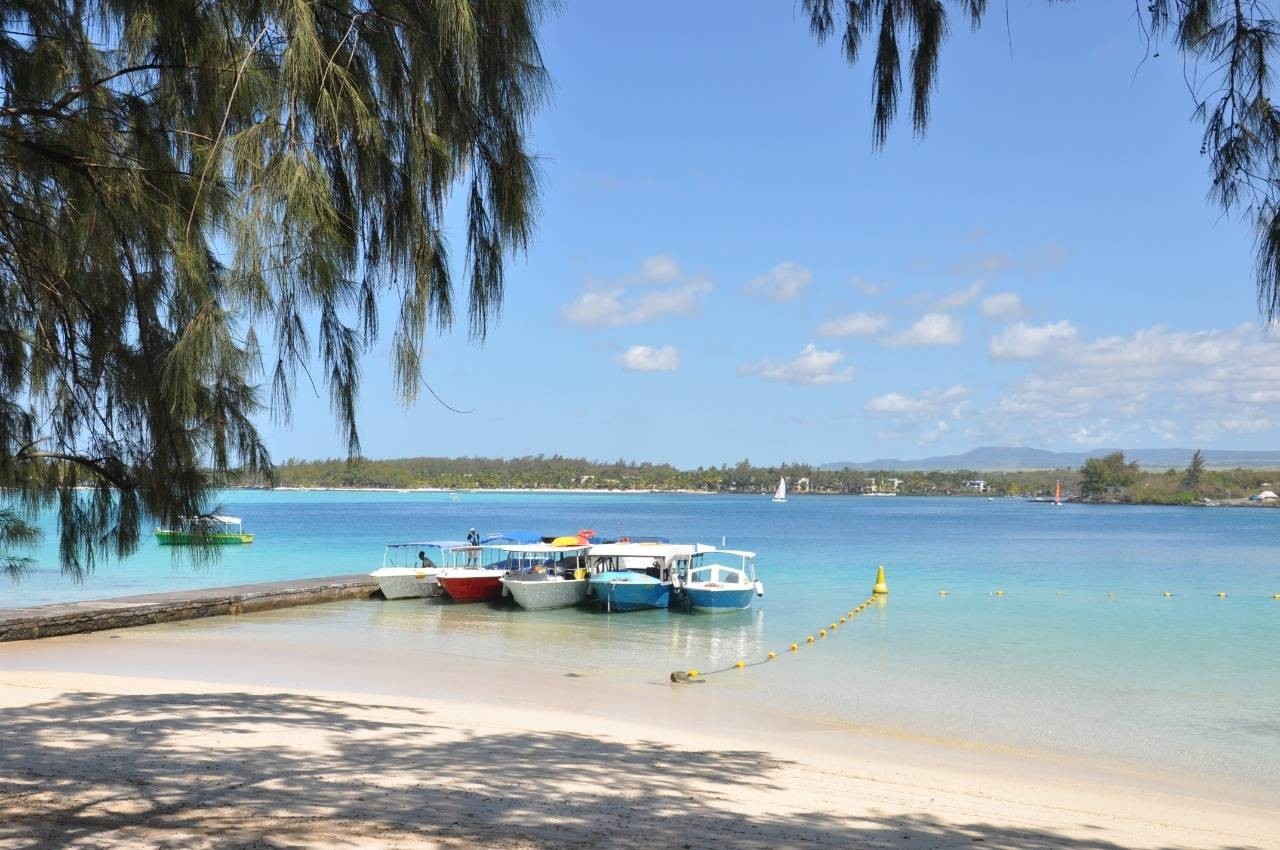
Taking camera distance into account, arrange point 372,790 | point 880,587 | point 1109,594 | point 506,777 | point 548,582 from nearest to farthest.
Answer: point 372,790 → point 506,777 → point 548,582 → point 880,587 → point 1109,594

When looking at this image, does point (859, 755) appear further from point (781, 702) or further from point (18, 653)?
point (18, 653)

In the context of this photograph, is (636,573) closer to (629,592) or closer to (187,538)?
(629,592)

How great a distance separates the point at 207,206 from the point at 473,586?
26.7 metres

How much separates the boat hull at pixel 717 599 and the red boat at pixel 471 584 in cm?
547

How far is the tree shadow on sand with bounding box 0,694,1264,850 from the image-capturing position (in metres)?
6.36

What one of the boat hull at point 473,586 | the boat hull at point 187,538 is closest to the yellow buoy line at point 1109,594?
the boat hull at point 473,586

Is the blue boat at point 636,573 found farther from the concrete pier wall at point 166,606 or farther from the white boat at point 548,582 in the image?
the concrete pier wall at point 166,606

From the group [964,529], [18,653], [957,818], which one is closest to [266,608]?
[18,653]

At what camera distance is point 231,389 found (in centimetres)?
458

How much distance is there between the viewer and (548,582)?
1124 inches

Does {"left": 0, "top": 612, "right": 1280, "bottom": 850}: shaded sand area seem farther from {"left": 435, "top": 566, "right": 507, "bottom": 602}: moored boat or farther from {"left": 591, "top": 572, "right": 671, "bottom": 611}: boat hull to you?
{"left": 435, "top": 566, "right": 507, "bottom": 602}: moored boat

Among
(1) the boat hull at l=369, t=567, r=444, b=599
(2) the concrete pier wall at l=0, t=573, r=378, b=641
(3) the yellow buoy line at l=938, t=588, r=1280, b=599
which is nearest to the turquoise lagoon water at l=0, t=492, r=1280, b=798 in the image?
(3) the yellow buoy line at l=938, t=588, r=1280, b=599

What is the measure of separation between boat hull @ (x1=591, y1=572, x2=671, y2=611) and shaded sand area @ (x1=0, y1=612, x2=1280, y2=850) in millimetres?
11363

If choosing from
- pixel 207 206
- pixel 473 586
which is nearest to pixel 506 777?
pixel 207 206
